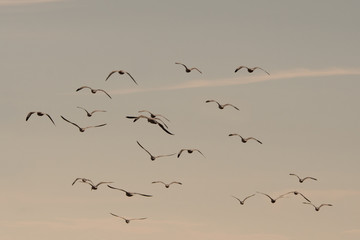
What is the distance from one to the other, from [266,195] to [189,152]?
76.6 ft

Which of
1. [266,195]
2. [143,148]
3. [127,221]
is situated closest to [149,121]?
[143,148]

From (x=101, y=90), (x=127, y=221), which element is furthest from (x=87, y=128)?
(x=127, y=221)

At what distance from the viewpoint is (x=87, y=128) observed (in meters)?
166

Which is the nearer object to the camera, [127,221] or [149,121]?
[149,121]

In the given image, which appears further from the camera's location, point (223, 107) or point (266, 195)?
point (266, 195)

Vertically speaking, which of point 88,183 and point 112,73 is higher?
point 112,73

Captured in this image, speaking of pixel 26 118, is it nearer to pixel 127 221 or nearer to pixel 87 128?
pixel 87 128

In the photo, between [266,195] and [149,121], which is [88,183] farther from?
[266,195]

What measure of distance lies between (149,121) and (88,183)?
18.8 metres

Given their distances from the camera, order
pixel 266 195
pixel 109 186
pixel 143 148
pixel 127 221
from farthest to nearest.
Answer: pixel 266 195
pixel 127 221
pixel 109 186
pixel 143 148

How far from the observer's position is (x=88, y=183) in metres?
173

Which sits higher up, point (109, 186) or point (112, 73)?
point (112, 73)

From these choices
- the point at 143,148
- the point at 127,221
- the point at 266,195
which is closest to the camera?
the point at 143,148

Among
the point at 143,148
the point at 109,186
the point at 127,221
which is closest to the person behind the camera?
the point at 143,148
